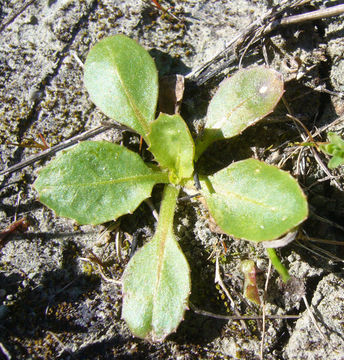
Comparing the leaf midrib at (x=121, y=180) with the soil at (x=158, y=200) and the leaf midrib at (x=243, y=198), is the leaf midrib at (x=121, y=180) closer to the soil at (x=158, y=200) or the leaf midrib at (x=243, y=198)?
the soil at (x=158, y=200)

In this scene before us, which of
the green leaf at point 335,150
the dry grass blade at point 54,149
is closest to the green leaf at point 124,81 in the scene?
the dry grass blade at point 54,149

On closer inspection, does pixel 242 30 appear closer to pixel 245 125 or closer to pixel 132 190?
pixel 245 125

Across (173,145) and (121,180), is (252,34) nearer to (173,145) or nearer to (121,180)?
(173,145)

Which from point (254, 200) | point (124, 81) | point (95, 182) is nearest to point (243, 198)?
point (254, 200)

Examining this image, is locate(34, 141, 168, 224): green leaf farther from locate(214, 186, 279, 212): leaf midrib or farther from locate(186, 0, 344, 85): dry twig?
locate(186, 0, 344, 85): dry twig

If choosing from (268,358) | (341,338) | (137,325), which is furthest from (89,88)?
(341,338)
